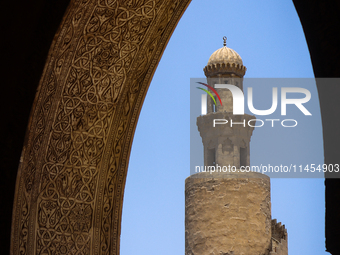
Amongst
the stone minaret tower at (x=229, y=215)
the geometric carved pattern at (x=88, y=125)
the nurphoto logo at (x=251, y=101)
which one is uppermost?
the nurphoto logo at (x=251, y=101)

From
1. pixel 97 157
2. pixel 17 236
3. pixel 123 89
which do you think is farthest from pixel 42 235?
pixel 123 89

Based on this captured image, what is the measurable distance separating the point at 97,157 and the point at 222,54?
20245mm

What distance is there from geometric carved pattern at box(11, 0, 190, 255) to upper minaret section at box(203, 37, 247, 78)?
19.4 meters

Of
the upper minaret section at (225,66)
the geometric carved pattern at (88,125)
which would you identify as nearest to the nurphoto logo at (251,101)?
the upper minaret section at (225,66)

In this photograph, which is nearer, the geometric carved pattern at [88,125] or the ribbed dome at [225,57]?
the geometric carved pattern at [88,125]

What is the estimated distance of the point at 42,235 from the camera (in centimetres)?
366

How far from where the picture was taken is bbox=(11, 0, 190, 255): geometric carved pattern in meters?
3.58

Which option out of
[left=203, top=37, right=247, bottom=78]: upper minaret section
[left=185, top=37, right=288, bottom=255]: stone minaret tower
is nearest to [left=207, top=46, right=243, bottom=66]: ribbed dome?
[left=203, top=37, right=247, bottom=78]: upper minaret section

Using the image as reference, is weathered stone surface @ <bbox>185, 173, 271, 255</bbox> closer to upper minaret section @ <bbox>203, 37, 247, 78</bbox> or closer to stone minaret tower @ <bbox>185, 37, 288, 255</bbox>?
stone minaret tower @ <bbox>185, 37, 288, 255</bbox>

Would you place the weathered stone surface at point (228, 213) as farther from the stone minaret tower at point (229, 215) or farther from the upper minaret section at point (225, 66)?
the upper minaret section at point (225, 66)

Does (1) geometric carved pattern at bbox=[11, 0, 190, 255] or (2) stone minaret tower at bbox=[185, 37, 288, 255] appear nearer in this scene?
(1) geometric carved pattern at bbox=[11, 0, 190, 255]

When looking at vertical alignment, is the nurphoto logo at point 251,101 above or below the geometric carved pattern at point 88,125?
above

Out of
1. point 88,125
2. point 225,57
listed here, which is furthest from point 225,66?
point 88,125

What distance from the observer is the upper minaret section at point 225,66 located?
23259mm
